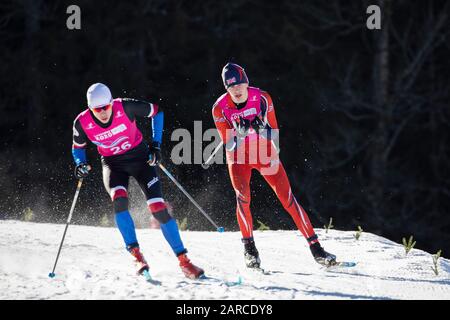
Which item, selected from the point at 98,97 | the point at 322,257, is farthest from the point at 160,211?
the point at 322,257

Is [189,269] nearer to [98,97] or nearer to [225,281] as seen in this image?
[225,281]

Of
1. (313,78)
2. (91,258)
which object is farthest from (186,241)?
(313,78)

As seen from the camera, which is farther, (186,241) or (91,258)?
(186,241)

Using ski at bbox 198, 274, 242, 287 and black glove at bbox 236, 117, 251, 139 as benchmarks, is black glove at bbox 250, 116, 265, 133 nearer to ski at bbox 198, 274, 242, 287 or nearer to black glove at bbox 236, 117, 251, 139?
black glove at bbox 236, 117, 251, 139

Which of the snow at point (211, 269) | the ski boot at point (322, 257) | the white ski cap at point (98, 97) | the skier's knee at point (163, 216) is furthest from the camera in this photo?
the ski boot at point (322, 257)

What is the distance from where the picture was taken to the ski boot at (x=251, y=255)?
6395mm

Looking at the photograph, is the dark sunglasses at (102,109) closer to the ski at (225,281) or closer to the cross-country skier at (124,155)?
the cross-country skier at (124,155)

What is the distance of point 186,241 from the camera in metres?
7.80

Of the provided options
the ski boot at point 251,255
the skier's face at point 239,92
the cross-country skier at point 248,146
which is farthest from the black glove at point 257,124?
the ski boot at point 251,255

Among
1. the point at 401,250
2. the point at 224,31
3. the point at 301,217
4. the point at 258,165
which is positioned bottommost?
the point at 401,250

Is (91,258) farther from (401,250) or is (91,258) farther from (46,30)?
(46,30)

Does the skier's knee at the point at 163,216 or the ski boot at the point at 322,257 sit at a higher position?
the skier's knee at the point at 163,216

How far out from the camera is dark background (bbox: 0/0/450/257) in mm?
17109
